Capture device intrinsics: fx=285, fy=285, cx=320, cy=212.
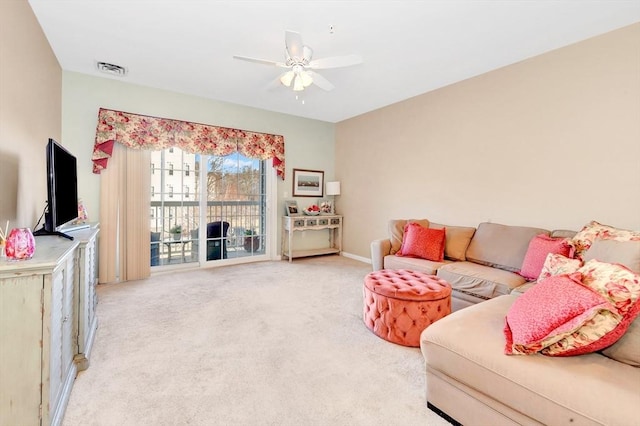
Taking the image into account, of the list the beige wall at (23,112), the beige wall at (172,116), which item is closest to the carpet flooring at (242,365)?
the beige wall at (23,112)

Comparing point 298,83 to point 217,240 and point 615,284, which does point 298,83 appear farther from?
point 217,240

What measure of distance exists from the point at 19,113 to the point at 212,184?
2.51 meters

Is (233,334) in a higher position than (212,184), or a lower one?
lower

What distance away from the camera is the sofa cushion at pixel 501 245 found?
2.83 metres

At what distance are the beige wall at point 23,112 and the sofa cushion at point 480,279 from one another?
3552mm

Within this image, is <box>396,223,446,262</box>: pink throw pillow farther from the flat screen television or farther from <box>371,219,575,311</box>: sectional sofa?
the flat screen television

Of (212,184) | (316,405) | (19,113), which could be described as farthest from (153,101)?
(316,405)

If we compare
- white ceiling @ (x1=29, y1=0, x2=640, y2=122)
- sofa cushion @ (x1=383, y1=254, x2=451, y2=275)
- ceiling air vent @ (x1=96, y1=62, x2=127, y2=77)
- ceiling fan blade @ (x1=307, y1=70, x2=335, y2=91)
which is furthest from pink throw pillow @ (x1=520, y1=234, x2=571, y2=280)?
ceiling air vent @ (x1=96, y1=62, x2=127, y2=77)

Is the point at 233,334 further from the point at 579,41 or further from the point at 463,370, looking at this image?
the point at 579,41

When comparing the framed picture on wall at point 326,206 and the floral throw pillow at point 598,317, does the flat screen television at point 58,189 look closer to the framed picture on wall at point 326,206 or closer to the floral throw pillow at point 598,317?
the floral throw pillow at point 598,317

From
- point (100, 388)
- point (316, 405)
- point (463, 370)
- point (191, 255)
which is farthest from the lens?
point (191, 255)

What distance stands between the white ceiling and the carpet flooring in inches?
104

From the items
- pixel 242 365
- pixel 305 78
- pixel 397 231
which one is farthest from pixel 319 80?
pixel 242 365

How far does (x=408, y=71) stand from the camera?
3.35 m
